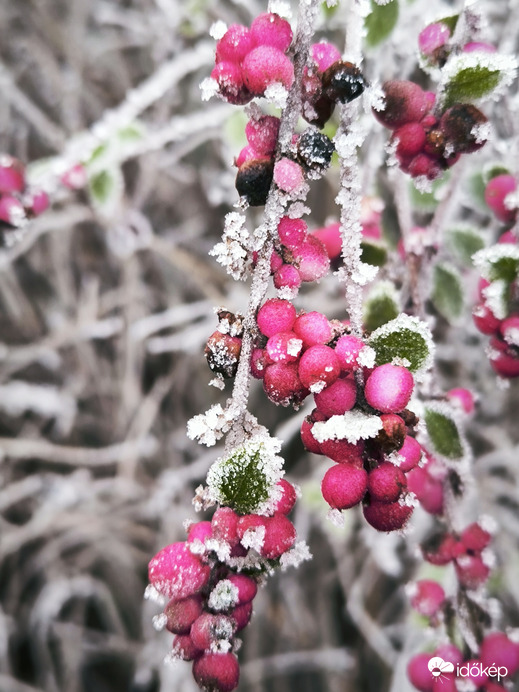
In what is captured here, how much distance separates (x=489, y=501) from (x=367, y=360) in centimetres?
86

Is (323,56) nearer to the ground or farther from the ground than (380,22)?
nearer to the ground

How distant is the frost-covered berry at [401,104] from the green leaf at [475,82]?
26mm

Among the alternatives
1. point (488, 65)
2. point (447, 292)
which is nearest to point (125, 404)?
point (447, 292)

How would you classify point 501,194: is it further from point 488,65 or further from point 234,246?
point 234,246

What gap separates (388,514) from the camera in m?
0.35

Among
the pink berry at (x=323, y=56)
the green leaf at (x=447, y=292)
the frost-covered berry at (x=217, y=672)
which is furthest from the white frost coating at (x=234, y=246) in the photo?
the green leaf at (x=447, y=292)

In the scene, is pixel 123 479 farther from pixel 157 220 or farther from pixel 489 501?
pixel 489 501

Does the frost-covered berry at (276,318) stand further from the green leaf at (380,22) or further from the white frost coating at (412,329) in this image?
the green leaf at (380,22)

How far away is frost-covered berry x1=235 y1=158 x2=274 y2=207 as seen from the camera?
1.15 ft

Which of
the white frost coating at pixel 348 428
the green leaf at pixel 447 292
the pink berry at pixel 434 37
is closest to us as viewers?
the white frost coating at pixel 348 428

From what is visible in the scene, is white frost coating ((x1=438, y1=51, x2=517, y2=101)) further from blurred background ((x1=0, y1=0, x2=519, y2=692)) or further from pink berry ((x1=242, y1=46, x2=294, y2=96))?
blurred background ((x1=0, y1=0, x2=519, y2=692))

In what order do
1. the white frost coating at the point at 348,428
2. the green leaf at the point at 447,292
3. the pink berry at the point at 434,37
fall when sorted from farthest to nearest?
the green leaf at the point at 447,292 → the pink berry at the point at 434,37 → the white frost coating at the point at 348,428

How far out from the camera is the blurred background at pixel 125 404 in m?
1.23

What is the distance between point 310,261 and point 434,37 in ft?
0.82
